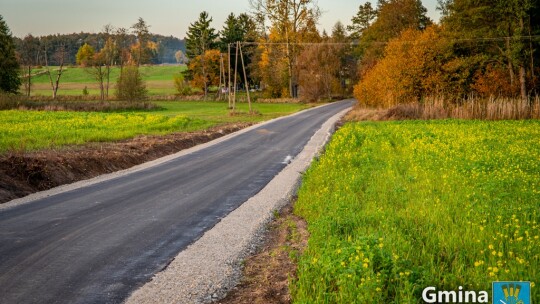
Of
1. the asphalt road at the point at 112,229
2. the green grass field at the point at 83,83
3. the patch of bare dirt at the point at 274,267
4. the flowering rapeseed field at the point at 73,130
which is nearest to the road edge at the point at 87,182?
the asphalt road at the point at 112,229

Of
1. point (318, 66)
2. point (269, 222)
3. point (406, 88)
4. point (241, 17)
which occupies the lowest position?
point (269, 222)

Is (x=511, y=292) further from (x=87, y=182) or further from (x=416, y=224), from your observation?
(x=87, y=182)

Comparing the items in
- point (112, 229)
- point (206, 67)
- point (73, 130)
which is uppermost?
point (206, 67)

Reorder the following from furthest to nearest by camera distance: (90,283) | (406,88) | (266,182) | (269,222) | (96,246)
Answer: (406,88) < (266,182) < (269,222) < (96,246) < (90,283)

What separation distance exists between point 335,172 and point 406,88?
95.3ft

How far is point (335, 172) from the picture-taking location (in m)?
13.5

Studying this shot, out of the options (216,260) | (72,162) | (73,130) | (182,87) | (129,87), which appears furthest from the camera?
(182,87)

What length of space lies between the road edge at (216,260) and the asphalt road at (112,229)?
0.88ft

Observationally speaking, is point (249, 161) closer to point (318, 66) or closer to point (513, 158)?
point (513, 158)

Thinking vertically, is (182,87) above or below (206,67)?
below

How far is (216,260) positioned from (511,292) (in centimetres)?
443

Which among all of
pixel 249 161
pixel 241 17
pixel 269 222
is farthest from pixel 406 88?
pixel 241 17

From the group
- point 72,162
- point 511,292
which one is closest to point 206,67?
point 72,162

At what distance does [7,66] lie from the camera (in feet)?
210
